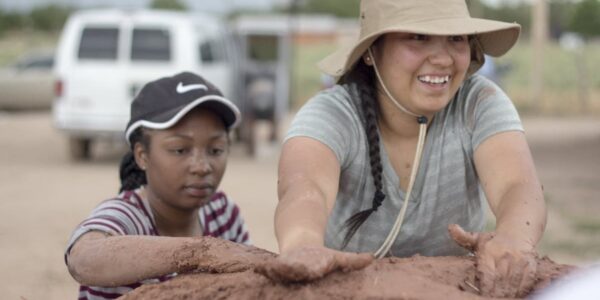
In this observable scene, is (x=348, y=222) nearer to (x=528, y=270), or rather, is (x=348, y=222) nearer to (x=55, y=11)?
(x=528, y=270)

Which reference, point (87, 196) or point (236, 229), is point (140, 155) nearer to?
point (236, 229)

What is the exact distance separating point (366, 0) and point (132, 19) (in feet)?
38.8

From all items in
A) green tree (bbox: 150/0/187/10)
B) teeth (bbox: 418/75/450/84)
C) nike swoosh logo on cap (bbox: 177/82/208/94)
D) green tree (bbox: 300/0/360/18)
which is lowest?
green tree (bbox: 300/0/360/18)

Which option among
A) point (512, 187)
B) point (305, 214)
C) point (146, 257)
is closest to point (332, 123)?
point (305, 214)

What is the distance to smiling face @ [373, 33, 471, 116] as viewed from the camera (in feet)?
9.07

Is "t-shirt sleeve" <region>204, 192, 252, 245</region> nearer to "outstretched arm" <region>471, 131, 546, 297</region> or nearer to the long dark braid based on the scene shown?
the long dark braid

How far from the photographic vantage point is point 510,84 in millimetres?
33750

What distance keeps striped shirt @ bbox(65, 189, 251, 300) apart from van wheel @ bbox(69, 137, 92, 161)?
11.5 metres

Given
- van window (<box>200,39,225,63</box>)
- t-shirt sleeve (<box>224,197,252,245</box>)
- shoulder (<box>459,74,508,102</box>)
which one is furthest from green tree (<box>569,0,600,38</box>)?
shoulder (<box>459,74,508,102</box>)

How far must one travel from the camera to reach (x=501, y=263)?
2.32 metres

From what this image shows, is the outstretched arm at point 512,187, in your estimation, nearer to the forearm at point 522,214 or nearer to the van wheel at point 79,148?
the forearm at point 522,214

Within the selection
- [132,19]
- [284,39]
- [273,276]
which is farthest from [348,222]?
[284,39]

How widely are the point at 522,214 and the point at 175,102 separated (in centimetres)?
121

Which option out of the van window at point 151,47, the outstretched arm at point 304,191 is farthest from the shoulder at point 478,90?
the van window at point 151,47
